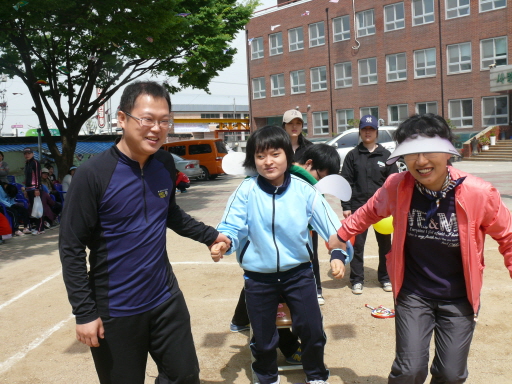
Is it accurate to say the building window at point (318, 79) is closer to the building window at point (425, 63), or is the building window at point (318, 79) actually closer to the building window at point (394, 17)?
the building window at point (394, 17)

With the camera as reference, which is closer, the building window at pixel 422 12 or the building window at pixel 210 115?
the building window at pixel 422 12

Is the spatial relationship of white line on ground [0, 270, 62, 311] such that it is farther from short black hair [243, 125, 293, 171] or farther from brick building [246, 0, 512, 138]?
brick building [246, 0, 512, 138]

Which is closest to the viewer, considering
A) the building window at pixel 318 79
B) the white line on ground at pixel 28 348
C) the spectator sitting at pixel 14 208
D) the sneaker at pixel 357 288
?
the white line on ground at pixel 28 348

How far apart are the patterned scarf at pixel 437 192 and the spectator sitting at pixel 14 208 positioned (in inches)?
382

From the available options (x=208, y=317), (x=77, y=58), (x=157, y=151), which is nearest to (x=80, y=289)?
(x=157, y=151)

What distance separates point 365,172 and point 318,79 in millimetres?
39223

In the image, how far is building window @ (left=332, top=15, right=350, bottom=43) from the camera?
41125 millimetres

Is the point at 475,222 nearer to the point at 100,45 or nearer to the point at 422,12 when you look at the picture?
the point at 100,45

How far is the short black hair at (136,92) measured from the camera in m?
2.56

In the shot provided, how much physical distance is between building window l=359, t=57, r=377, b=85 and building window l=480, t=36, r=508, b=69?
817 centimetres

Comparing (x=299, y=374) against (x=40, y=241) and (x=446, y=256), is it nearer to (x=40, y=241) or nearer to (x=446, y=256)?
(x=446, y=256)

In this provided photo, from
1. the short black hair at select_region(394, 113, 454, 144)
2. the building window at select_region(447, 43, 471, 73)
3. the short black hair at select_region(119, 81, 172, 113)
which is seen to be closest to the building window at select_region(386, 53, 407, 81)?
the building window at select_region(447, 43, 471, 73)

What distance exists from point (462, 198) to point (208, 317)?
3.15 m

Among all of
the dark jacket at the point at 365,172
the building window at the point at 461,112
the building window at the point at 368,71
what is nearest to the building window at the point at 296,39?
the building window at the point at 368,71
